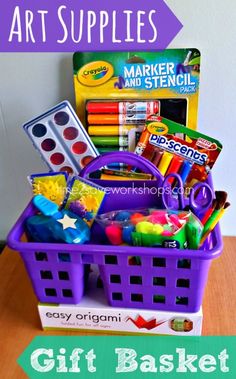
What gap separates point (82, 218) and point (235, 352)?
28 cm

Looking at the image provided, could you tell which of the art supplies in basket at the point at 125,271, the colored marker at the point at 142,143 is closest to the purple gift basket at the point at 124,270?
the art supplies in basket at the point at 125,271

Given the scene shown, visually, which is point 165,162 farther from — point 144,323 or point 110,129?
point 144,323

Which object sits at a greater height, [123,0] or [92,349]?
[123,0]

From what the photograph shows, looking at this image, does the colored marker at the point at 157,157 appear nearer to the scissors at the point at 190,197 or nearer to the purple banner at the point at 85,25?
the scissors at the point at 190,197

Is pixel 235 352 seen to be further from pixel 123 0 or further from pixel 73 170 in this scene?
pixel 123 0

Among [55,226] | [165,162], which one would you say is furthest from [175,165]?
[55,226]

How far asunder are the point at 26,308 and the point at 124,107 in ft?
1.22

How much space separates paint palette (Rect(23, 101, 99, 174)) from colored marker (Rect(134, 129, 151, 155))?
73 mm

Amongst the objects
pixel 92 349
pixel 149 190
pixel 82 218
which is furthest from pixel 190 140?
pixel 92 349

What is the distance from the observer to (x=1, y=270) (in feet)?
2.39

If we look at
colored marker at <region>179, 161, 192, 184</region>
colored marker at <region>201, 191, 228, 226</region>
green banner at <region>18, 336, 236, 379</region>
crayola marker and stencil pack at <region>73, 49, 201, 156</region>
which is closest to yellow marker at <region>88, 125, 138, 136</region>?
crayola marker and stencil pack at <region>73, 49, 201, 156</region>

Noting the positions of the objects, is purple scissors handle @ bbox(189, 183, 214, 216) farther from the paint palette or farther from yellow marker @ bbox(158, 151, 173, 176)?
the paint palette

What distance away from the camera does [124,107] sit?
0.67 m

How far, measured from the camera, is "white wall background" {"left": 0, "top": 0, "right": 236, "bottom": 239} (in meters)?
0.63
